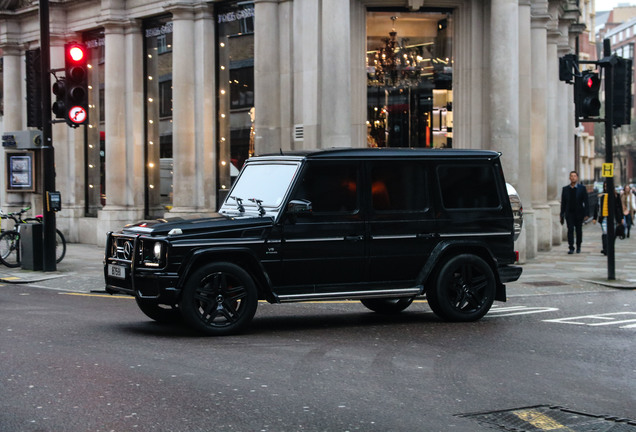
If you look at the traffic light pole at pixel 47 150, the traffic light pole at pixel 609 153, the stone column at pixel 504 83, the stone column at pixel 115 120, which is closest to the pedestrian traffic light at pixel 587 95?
the traffic light pole at pixel 609 153

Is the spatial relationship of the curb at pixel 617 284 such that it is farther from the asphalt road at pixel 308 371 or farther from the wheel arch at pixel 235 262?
the wheel arch at pixel 235 262

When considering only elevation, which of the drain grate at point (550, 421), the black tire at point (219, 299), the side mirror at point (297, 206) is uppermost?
the side mirror at point (297, 206)

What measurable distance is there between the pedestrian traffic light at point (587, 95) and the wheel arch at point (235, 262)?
806 cm

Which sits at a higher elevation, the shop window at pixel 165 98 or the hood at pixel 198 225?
the shop window at pixel 165 98

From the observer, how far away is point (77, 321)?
11008mm

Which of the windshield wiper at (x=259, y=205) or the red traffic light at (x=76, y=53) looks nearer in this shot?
the windshield wiper at (x=259, y=205)

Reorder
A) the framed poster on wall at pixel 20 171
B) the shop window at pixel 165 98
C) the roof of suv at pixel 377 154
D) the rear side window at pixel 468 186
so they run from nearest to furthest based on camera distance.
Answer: the roof of suv at pixel 377 154, the rear side window at pixel 468 186, the shop window at pixel 165 98, the framed poster on wall at pixel 20 171

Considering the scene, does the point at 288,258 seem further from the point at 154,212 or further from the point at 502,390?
the point at 154,212

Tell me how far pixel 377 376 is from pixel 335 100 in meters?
11.7

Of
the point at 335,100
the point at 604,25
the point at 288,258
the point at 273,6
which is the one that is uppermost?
the point at 604,25

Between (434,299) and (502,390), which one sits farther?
(434,299)

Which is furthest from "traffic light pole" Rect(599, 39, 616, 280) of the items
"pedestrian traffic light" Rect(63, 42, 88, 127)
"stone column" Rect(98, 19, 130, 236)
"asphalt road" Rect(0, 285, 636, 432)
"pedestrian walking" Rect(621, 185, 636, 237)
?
"pedestrian walking" Rect(621, 185, 636, 237)

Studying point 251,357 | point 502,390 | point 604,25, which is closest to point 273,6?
point 251,357

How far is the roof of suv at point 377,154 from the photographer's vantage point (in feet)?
34.6
